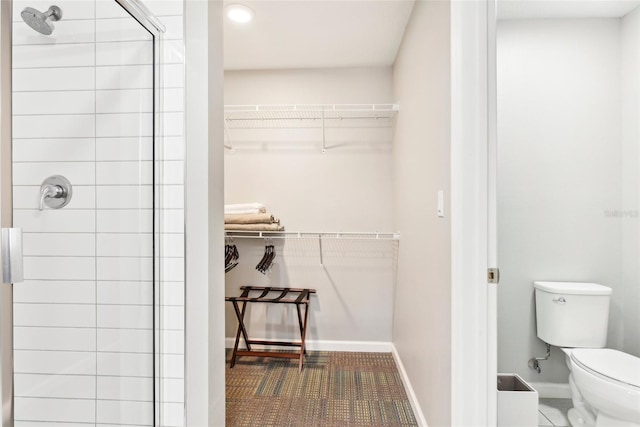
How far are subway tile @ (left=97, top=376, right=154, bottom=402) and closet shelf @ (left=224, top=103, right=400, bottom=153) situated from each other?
2125 mm

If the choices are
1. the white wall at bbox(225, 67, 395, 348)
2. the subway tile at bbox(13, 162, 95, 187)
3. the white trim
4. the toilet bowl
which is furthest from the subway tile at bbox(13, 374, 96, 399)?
the white wall at bbox(225, 67, 395, 348)

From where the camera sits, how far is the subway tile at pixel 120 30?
3.87 ft

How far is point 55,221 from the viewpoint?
1073 mm

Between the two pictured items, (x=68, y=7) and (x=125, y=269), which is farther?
(x=125, y=269)

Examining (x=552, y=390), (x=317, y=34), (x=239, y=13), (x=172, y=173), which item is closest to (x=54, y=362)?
(x=172, y=173)

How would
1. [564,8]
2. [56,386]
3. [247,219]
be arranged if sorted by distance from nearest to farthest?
[564,8], [56,386], [247,219]

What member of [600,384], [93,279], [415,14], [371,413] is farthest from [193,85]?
[371,413]

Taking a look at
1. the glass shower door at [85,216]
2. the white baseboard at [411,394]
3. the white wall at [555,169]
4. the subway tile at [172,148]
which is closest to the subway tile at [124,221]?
the glass shower door at [85,216]

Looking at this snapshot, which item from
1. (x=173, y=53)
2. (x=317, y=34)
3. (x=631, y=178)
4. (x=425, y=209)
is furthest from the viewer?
(x=317, y=34)

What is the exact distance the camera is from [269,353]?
277 cm

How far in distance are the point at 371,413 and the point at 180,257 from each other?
58.4 inches

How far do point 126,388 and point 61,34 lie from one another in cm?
117

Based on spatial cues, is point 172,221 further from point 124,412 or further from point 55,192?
point 124,412

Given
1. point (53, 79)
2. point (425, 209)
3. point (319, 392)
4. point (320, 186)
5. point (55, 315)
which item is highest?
point (53, 79)
